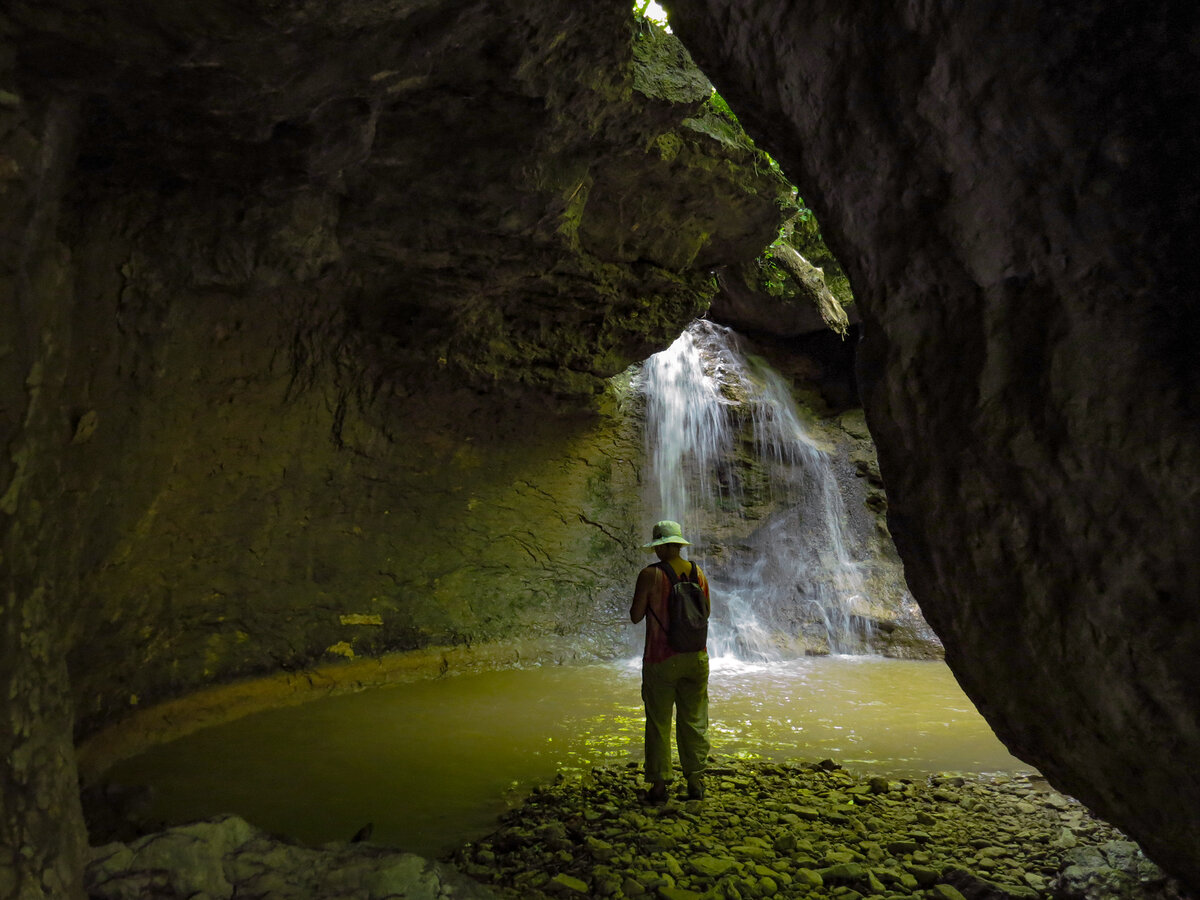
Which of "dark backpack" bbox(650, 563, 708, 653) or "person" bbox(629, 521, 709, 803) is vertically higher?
"dark backpack" bbox(650, 563, 708, 653)

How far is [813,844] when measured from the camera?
3094mm

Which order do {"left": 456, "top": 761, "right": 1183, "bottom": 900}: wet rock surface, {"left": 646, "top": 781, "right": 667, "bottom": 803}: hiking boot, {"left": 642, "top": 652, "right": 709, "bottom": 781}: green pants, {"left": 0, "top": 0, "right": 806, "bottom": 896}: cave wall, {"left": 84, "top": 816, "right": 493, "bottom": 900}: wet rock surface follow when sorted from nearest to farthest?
{"left": 84, "top": 816, "right": 493, "bottom": 900}: wet rock surface
{"left": 0, "top": 0, "right": 806, "bottom": 896}: cave wall
{"left": 456, "top": 761, "right": 1183, "bottom": 900}: wet rock surface
{"left": 646, "top": 781, "right": 667, "bottom": 803}: hiking boot
{"left": 642, "top": 652, "right": 709, "bottom": 781}: green pants

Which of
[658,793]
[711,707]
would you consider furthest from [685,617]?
[711,707]

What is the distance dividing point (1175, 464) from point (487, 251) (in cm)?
501

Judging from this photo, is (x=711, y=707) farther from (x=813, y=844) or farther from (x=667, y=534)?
(x=813, y=844)

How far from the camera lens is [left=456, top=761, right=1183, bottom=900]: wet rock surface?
8.74ft

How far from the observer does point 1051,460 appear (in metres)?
1.76

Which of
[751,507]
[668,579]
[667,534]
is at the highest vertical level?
[751,507]

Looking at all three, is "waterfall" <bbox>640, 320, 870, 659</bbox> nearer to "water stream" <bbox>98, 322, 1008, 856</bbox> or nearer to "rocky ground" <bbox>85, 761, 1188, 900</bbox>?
"water stream" <bbox>98, 322, 1008, 856</bbox>

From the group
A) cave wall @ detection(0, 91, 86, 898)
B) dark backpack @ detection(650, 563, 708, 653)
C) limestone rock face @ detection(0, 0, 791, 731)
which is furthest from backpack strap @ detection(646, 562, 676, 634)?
limestone rock face @ detection(0, 0, 791, 731)

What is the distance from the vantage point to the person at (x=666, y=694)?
3756 millimetres

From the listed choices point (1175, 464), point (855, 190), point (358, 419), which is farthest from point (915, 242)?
point (358, 419)

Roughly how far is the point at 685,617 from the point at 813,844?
118cm

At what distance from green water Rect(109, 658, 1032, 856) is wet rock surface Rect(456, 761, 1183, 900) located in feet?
1.41
